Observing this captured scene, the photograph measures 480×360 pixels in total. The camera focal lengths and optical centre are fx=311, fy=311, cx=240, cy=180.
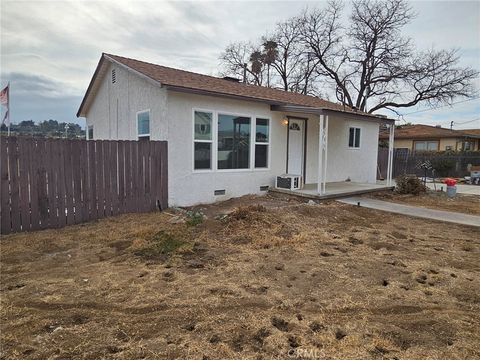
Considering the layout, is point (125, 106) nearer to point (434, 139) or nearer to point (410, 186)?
point (410, 186)

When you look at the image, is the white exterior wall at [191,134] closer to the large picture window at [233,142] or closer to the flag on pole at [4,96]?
the large picture window at [233,142]

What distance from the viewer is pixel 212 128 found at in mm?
8820

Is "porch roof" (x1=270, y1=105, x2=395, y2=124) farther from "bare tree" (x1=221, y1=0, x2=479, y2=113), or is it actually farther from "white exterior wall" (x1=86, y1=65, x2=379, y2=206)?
"bare tree" (x1=221, y1=0, x2=479, y2=113)

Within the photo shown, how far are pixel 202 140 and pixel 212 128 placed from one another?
480 millimetres

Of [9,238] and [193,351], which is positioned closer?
[193,351]

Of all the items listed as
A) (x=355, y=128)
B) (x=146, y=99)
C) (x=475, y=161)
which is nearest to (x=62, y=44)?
(x=146, y=99)

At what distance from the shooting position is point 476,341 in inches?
102

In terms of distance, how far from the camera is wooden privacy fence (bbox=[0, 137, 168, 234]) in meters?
5.84

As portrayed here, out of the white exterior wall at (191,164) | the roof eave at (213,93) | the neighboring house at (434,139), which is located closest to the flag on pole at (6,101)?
the white exterior wall at (191,164)

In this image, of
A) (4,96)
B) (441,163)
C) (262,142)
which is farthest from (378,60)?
(4,96)

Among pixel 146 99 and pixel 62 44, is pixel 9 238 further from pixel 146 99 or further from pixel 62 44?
pixel 62 44

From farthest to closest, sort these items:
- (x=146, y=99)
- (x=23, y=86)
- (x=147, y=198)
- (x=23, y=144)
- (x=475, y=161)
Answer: (x=475, y=161) → (x=23, y=86) → (x=146, y=99) → (x=147, y=198) → (x=23, y=144)

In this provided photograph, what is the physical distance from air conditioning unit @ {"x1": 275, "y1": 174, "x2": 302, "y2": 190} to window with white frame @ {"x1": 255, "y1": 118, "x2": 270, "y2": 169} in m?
0.68

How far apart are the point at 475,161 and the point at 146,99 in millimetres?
21360
